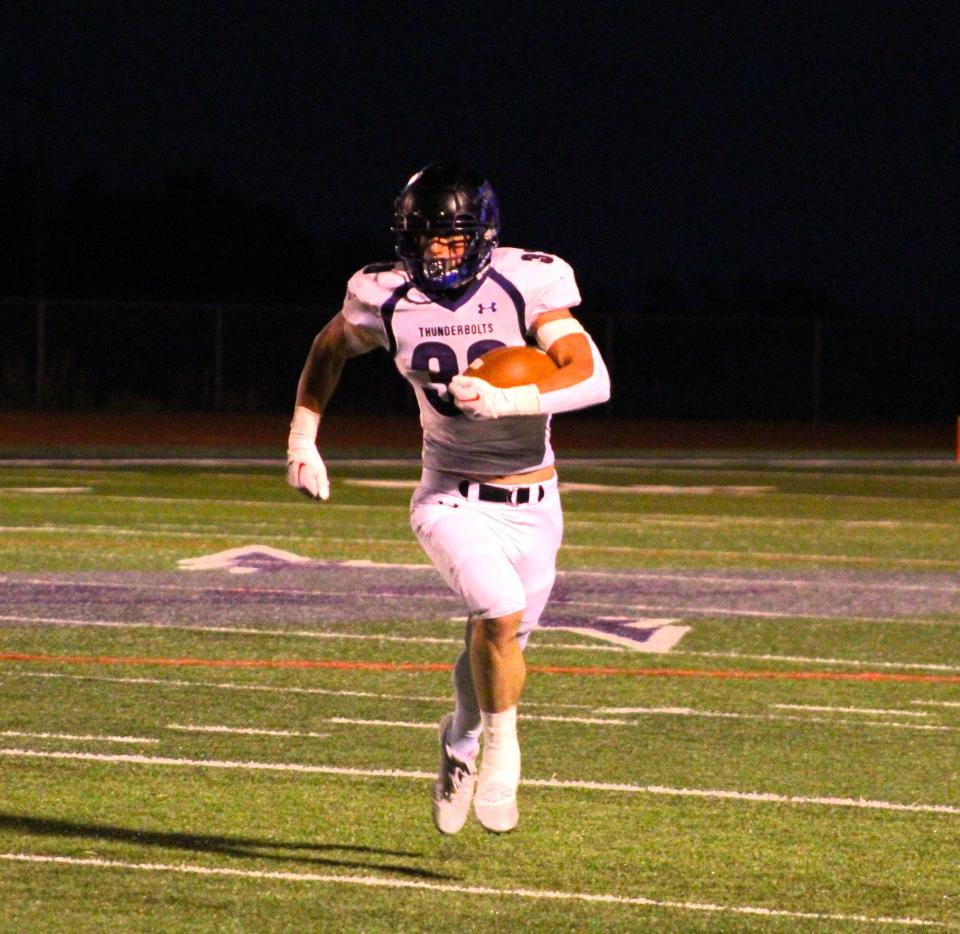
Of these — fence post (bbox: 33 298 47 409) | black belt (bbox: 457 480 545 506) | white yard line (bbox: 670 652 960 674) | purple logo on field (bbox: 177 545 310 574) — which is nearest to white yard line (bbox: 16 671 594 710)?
white yard line (bbox: 670 652 960 674)

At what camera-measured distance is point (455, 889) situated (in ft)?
20.3

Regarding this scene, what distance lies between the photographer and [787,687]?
1012 cm

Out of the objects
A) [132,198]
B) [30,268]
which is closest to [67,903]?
[30,268]

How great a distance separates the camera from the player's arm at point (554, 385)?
237 inches

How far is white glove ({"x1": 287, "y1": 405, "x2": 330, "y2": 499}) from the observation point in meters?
6.63

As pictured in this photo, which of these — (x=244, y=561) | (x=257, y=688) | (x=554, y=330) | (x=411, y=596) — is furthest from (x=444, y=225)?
(x=244, y=561)

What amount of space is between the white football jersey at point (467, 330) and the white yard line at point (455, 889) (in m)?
1.18

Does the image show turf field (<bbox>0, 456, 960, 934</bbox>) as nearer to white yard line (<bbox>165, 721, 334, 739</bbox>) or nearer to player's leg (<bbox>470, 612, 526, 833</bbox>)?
white yard line (<bbox>165, 721, 334, 739</bbox>)

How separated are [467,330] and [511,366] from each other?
7.7 inches

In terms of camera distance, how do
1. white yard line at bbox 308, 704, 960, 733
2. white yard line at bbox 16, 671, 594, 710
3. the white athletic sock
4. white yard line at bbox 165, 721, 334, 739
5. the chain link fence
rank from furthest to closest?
1. the chain link fence
2. white yard line at bbox 16, 671, 594, 710
3. white yard line at bbox 308, 704, 960, 733
4. white yard line at bbox 165, 721, 334, 739
5. the white athletic sock

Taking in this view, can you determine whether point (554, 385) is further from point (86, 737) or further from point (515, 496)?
point (86, 737)

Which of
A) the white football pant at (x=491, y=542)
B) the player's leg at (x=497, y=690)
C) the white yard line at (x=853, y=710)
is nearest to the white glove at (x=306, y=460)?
the white football pant at (x=491, y=542)

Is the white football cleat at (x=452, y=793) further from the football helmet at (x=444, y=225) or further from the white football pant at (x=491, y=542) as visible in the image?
the football helmet at (x=444, y=225)

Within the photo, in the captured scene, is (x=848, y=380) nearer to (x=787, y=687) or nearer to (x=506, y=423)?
(x=787, y=687)
